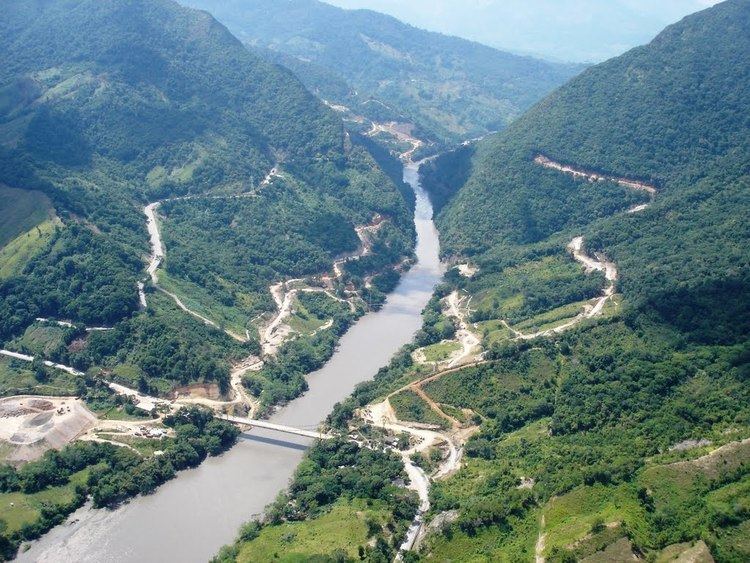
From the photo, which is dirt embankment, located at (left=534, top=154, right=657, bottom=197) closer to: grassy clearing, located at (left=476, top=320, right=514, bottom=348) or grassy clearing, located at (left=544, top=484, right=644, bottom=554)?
grassy clearing, located at (left=476, top=320, right=514, bottom=348)

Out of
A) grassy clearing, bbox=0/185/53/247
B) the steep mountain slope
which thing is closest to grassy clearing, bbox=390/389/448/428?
the steep mountain slope

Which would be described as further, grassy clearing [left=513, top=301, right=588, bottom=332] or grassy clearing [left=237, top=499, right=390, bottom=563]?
grassy clearing [left=513, top=301, right=588, bottom=332]

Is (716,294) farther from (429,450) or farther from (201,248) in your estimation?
(201,248)

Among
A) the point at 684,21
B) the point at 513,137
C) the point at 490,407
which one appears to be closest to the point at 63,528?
the point at 490,407

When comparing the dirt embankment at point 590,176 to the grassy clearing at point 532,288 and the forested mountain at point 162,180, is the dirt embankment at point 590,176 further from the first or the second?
the forested mountain at point 162,180

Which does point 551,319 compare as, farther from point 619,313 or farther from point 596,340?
point 596,340

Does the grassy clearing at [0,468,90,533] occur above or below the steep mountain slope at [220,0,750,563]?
below
